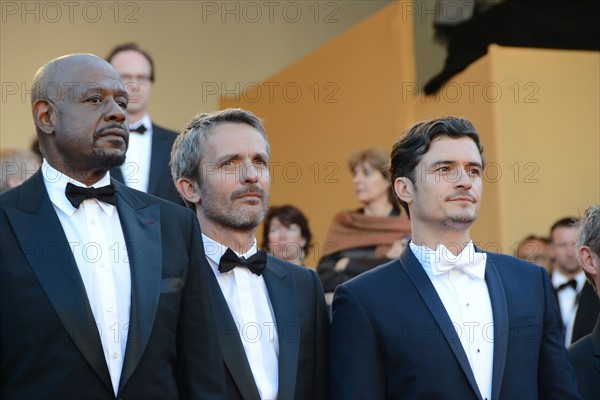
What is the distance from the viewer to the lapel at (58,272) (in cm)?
283

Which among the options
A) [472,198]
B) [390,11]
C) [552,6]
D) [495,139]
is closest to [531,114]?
[495,139]

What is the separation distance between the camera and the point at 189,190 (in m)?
3.75

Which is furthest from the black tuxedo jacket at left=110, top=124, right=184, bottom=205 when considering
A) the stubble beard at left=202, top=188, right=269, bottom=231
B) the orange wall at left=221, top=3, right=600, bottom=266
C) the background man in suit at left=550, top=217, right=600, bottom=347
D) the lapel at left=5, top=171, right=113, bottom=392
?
the background man in suit at left=550, top=217, right=600, bottom=347

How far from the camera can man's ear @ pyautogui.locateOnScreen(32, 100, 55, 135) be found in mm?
3129

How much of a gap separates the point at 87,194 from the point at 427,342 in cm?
118

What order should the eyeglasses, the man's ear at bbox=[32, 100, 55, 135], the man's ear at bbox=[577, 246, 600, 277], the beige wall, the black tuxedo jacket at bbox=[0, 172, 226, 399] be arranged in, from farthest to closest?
1. the beige wall
2. the eyeglasses
3. the man's ear at bbox=[577, 246, 600, 277]
4. the man's ear at bbox=[32, 100, 55, 135]
5. the black tuxedo jacket at bbox=[0, 172, 226, 399]

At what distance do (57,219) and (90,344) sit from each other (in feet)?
1.32

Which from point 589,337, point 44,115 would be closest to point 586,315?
point 589,337

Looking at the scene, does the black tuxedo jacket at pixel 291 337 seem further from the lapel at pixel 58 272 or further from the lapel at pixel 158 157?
the lapel at pixel 158 157

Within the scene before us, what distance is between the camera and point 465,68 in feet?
23.9

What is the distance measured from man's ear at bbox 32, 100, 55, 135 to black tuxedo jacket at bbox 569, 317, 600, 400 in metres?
2.18

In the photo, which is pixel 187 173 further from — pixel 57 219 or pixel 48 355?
pixel 48 355

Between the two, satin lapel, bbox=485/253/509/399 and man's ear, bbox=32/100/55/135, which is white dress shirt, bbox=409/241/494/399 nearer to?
satin lapel, bbox=485/253/509/399

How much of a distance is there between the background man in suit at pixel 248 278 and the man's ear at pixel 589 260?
1.11 meters
